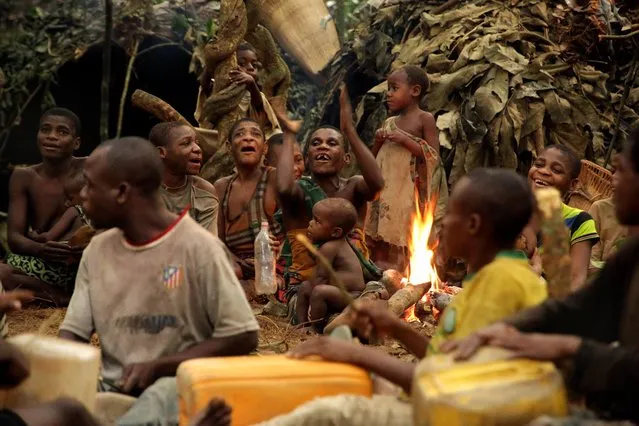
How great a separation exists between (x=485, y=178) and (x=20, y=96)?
9413mm

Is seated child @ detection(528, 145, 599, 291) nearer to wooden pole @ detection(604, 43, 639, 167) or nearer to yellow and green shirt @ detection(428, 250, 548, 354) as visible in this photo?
wooden pole @ detection(604, 43, 639, 167)

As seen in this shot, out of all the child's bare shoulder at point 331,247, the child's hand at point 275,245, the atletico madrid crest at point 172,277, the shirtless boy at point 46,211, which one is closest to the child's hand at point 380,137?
the child's hand at point 275,245

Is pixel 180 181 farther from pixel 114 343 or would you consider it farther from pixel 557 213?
pixel 557 213

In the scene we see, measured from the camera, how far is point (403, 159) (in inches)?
349

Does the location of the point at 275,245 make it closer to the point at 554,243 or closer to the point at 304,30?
the point at 304,30

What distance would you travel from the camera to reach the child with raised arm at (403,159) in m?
8.83

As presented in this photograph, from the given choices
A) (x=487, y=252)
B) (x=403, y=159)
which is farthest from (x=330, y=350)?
(x=403, y=159)

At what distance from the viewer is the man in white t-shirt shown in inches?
167

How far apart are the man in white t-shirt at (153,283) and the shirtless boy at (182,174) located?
3337 mm

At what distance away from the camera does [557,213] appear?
12.8 feet

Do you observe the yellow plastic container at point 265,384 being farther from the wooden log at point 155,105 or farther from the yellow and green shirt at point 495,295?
the wooden log at point 155,105

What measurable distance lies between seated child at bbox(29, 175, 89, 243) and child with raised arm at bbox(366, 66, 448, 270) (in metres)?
2.35

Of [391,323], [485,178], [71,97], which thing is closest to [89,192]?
[391,323]

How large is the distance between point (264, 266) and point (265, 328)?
752 mm
